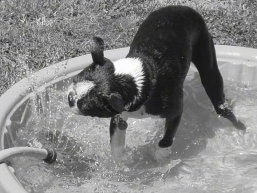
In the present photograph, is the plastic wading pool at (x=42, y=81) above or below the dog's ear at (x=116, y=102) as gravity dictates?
below

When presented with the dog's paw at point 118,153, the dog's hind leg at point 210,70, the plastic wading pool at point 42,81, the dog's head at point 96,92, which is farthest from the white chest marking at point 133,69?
the plastic wading pool at point 42,81

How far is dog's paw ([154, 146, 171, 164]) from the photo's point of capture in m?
4.20

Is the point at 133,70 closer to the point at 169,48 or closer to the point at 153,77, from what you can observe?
the point at 153,77

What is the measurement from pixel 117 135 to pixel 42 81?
0.89 m

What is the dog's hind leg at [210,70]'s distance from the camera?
13.8ft

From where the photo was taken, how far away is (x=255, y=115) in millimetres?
4910

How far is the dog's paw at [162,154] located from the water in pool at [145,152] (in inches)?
1.7

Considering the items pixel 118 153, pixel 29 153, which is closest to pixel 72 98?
pixel 29 153

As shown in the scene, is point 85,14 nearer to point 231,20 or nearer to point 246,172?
point 231,20

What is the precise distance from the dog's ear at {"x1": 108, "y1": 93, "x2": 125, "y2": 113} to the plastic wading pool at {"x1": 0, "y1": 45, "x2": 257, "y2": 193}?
77 cm

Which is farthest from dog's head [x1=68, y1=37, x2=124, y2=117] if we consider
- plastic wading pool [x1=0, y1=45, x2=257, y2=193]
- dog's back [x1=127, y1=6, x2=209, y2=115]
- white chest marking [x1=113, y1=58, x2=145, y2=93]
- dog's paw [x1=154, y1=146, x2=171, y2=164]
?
dog's paw [x1=154, y1=146, x2=171, y2=164]

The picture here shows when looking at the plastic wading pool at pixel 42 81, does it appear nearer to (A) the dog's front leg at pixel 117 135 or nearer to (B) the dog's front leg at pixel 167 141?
(A) the dog's front leg at pixel 117 135

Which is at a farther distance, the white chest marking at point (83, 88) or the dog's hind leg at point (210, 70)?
the dog's hind leg at point (210, 70)

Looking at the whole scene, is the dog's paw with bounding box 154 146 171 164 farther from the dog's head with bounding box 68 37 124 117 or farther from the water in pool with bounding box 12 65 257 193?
the dog's head with bounding box 68 37 124 117
